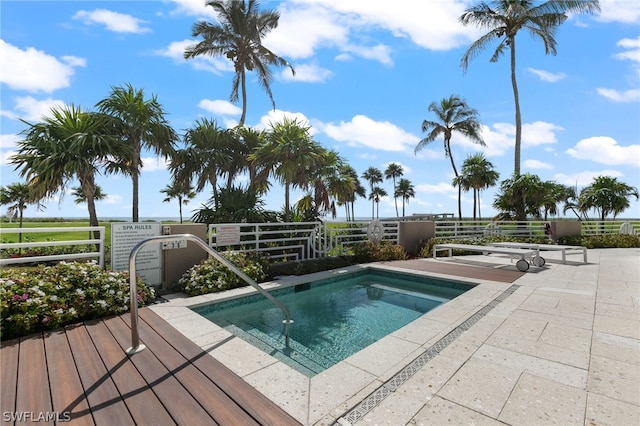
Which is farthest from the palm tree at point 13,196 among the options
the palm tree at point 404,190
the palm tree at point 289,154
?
the palm tree at point 404,190

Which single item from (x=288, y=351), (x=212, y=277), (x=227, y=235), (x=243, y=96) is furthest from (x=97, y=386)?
(x=243, y=96)

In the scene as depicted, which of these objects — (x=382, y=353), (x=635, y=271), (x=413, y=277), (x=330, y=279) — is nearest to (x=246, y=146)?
(x=330, y=279)

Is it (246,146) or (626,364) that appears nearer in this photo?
(626,364)

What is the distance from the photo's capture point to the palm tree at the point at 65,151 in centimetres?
827

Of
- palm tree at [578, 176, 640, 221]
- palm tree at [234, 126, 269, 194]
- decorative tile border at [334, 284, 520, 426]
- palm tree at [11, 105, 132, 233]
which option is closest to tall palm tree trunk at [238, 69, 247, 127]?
palm tree at [234, 126, 269, 194]

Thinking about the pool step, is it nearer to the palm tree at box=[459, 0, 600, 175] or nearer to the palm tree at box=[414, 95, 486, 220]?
the palm tree at box=[459, 0, 600, 175]

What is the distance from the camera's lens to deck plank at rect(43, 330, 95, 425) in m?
2.07

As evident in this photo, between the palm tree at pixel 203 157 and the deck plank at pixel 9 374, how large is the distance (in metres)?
8.74

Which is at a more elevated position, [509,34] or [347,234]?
[509,34]

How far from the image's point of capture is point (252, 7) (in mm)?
15922

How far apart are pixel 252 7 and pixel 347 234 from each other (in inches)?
557

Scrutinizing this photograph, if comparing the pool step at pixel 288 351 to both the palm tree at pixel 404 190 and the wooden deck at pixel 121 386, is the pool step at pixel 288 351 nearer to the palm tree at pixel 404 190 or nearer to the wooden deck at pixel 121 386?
the wooden deck at pixel 121 386

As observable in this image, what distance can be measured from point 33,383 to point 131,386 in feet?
2.75

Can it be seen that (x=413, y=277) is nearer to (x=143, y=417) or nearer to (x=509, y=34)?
(x=143, y=417)
